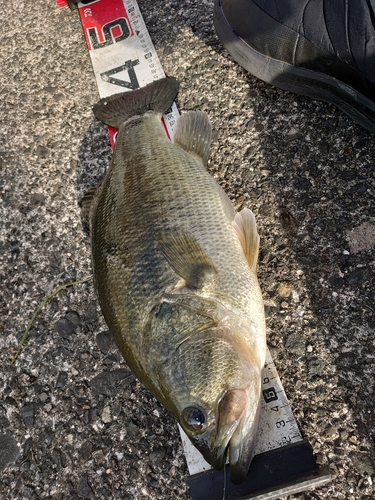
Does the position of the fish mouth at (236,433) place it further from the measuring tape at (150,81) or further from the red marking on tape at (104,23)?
the red marking on tape at (104,23)

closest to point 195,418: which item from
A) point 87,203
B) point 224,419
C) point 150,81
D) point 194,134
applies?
point 224,419

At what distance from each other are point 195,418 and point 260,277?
3.17ft

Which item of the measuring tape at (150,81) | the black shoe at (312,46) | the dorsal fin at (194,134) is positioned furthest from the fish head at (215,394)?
the black shoe at (312,46)

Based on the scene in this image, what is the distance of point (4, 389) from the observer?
2.50m

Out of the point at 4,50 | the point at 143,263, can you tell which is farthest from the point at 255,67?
the point at 4,50

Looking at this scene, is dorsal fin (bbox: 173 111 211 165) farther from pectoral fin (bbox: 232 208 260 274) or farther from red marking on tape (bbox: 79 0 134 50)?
red marking on tape (bbox: 79 0 134 50)

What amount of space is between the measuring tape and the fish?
0.26 metres

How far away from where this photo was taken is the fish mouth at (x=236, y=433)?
5.60 ft

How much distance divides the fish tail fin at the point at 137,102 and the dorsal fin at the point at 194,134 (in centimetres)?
27

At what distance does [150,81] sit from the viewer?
314cm

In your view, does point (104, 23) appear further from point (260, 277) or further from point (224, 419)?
point (224, 419)

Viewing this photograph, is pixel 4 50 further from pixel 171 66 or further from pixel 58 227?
pixel 58 227

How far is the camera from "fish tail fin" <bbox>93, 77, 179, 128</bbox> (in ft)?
9.34

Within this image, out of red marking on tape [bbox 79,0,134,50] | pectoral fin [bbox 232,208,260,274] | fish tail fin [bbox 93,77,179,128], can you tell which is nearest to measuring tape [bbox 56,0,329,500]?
red marking on tape [bbox 79,0,134,50]
